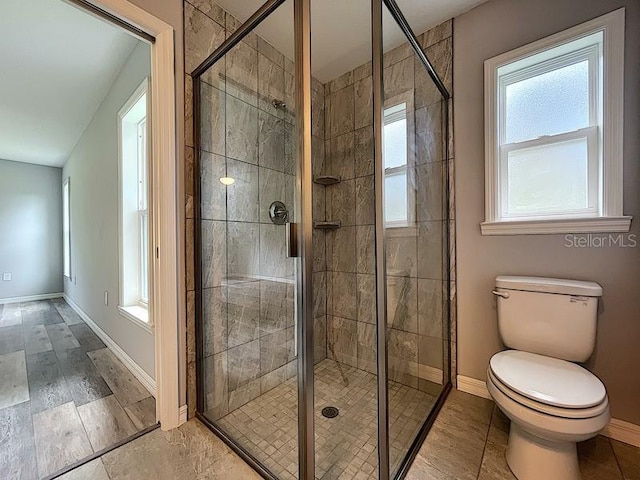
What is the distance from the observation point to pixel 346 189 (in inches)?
82.2

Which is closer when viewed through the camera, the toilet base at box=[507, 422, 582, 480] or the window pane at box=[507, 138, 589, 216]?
the toilet base at box=[507, 422, 582, 480]

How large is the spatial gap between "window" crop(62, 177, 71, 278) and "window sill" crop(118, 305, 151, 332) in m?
3.18

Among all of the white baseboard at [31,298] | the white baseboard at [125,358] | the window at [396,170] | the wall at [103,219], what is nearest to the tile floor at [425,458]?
the white baseboard at [125,358]

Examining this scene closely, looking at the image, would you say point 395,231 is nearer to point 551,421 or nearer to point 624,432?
point 551,421

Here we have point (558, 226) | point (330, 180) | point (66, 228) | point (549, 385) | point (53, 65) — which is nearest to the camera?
point (549, 385)

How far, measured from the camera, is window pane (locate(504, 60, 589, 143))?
1486 mm

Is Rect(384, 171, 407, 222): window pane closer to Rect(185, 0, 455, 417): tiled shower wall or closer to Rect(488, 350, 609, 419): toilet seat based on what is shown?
Rect(185, 0, 455, 417): tiled shower wall

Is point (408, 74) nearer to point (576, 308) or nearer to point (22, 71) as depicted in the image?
point (576, 308)

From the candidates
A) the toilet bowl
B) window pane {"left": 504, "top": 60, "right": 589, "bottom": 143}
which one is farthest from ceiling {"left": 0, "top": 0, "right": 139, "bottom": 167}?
the toilet bowl

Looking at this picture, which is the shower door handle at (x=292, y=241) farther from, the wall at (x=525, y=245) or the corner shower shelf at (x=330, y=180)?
the wall at (x=525, y=245)

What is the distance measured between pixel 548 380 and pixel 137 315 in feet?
8.29

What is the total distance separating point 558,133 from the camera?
5.06ft

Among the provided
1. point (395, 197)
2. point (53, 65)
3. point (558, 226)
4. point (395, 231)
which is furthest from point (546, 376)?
point (53, 65)

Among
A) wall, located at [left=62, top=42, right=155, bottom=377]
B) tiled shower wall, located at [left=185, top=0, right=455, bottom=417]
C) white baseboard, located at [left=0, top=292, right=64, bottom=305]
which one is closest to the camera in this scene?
tiled shower wall, located at [left=185, top=0, right=455, bottom=417]
